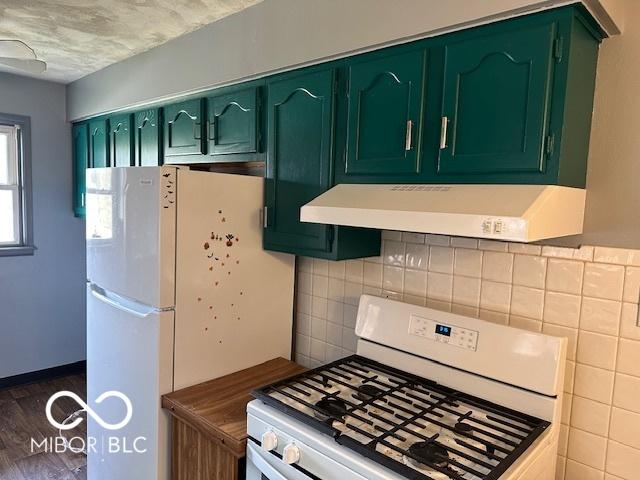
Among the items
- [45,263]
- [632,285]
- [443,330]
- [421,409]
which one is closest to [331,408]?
[421,409]

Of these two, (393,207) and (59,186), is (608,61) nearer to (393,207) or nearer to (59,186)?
(393,207)

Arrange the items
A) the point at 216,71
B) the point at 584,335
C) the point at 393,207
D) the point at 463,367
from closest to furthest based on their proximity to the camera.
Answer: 1. the point at 393,207
2. the point at 584,335
3. the point at 463,367
4. the point at 216,71

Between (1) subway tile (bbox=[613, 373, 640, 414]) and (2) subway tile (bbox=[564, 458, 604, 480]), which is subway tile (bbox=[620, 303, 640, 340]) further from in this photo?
(2) subway tile (bbox=[564, 458, 604, 480])

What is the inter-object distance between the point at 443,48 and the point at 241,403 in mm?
1441

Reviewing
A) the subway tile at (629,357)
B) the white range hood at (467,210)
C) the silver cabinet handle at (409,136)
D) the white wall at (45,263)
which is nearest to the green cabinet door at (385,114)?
the silver cabinet handle at (409,136)

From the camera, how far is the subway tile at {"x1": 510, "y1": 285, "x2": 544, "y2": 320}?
1.47m

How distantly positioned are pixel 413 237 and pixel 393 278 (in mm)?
195

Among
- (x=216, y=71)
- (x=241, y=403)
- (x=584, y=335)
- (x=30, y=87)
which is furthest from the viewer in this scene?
(x=30, y=87)

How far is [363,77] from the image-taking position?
5.20ft

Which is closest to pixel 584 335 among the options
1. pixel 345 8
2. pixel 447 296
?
pixel 447 296

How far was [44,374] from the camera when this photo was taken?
12.1ft

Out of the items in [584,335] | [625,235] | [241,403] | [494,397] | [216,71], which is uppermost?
[216,71]

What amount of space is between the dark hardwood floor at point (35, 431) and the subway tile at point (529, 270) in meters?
2.51

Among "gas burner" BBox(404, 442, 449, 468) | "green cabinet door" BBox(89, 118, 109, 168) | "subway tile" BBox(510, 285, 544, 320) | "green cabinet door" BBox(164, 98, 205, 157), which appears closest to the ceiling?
"green cabinet door" BBox(164, 98, 205, 157)
